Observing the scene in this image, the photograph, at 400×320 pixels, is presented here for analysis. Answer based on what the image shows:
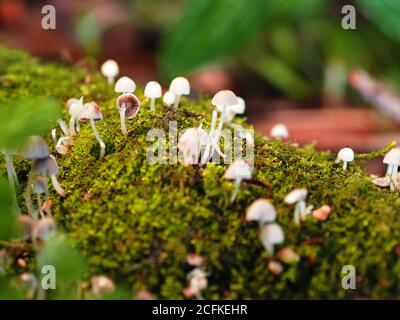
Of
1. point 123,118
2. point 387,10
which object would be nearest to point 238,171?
point 123,118

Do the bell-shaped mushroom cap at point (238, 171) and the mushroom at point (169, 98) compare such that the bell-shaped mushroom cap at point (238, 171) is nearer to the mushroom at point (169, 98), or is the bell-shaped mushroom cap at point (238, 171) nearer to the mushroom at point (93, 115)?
the mushroom at point (93, 115)

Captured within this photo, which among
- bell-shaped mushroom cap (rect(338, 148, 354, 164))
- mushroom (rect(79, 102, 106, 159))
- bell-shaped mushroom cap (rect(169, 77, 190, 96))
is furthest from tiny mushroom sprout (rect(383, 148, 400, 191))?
mushroom (rect(79, 102, 106, 159))

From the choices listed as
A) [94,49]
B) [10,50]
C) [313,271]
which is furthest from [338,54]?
[313,271]

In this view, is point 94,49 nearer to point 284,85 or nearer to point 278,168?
point 284,85

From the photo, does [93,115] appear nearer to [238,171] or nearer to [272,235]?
[238,171]

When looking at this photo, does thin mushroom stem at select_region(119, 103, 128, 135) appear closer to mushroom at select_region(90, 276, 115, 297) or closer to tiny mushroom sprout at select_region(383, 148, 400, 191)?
mushroom at select_region(90, 276, 115, 297)

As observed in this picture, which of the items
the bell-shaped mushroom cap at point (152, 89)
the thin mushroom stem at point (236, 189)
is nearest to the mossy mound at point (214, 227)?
the thin mushroom stem at point (236, 189)
